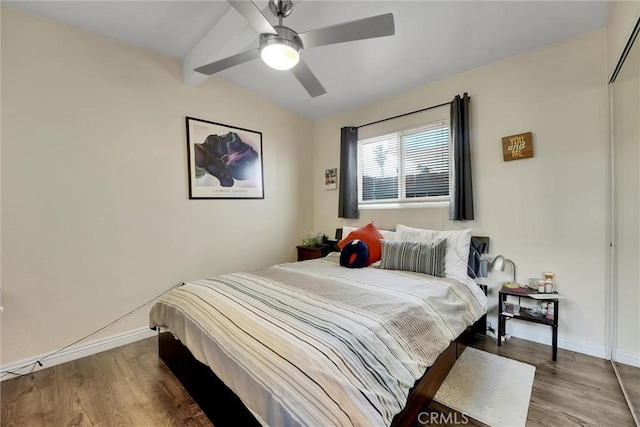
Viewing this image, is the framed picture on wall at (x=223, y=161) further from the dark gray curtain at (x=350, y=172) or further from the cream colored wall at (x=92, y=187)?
the dark gray curtain at (x=350, y=172)

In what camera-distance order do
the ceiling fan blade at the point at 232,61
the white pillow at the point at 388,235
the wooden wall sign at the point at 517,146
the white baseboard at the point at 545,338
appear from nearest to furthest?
the ceiling fan blade at the point at 232,61 < the white baseboard at the point at 545,338 < the wooden wall sign at the point at 517,146 < the white pillow at the point at 388,235

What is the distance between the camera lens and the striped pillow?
2.34 m

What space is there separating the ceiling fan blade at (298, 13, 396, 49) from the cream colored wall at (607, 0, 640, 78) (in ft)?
4.56

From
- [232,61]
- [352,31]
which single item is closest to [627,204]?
[352,31]

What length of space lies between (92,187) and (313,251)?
2475 mm

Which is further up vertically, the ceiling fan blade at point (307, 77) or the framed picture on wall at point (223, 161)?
the ceiling fan blade at point (307, 77)

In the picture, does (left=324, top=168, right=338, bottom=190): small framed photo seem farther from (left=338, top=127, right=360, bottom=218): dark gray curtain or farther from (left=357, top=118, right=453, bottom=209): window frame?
(left=357, top=118, right=453, bottom=209): window frame

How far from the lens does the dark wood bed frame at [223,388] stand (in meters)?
1.36

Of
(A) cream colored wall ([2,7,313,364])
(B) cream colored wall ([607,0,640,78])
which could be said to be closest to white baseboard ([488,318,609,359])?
(B) cream colored wall ([607,0,640,78])

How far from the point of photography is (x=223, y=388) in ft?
4.77

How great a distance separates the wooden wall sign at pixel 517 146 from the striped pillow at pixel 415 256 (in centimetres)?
105

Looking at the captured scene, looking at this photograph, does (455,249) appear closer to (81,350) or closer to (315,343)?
(315,343)

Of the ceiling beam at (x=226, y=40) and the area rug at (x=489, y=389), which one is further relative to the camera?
the ceiling beam at (x=226, y=40)

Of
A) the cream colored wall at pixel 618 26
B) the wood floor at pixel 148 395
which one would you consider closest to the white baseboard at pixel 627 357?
the wood floor at pixel 148 395
